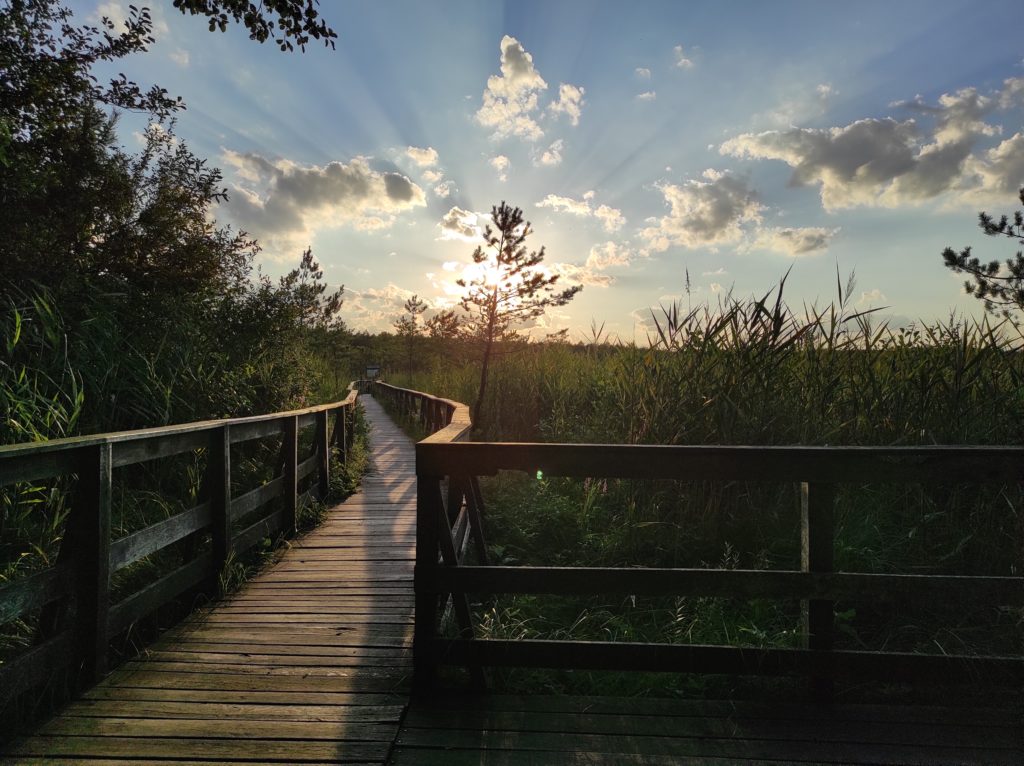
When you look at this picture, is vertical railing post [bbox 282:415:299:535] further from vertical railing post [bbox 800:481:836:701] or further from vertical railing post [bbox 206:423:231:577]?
vertical railing post [bbox 800:481:836:701]

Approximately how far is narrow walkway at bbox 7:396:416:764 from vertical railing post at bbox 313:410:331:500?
216 centimetres

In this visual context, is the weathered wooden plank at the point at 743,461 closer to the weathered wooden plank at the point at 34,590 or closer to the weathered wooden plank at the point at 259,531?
the weathered wooden plank at the point at 34,590

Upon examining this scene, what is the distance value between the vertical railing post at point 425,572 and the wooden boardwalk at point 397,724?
0.14 meters

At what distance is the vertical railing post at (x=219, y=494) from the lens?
366 cm

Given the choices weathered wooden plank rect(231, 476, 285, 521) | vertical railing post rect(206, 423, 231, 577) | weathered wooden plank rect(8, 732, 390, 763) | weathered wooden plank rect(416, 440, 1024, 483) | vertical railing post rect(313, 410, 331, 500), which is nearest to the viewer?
weathered wooden plank rect(8, 732, 390, 763)

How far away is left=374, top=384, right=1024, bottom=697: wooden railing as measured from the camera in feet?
7.24

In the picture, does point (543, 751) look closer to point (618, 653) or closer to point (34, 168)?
point (618, 653)

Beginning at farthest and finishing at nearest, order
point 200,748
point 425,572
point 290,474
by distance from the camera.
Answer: point 290,474 < point 425,572 < point 200,748

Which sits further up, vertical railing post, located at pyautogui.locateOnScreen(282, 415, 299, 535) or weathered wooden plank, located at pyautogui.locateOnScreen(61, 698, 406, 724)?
vertical railing post, located at pyautogui.locateOnScreen(282, 415, 299, 535)

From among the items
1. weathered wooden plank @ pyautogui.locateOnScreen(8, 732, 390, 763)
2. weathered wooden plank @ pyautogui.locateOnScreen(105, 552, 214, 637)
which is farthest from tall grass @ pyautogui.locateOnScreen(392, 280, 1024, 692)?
weathered wooden plank @ pyautogui.locateOnScreen(105, 552, 214, 637)

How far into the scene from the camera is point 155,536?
118 inches

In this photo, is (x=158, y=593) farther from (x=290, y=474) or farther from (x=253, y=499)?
(x=290, y=474)

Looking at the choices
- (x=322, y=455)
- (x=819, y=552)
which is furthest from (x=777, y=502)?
(x=322, y=455)

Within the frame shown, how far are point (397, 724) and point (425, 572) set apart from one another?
583mm
